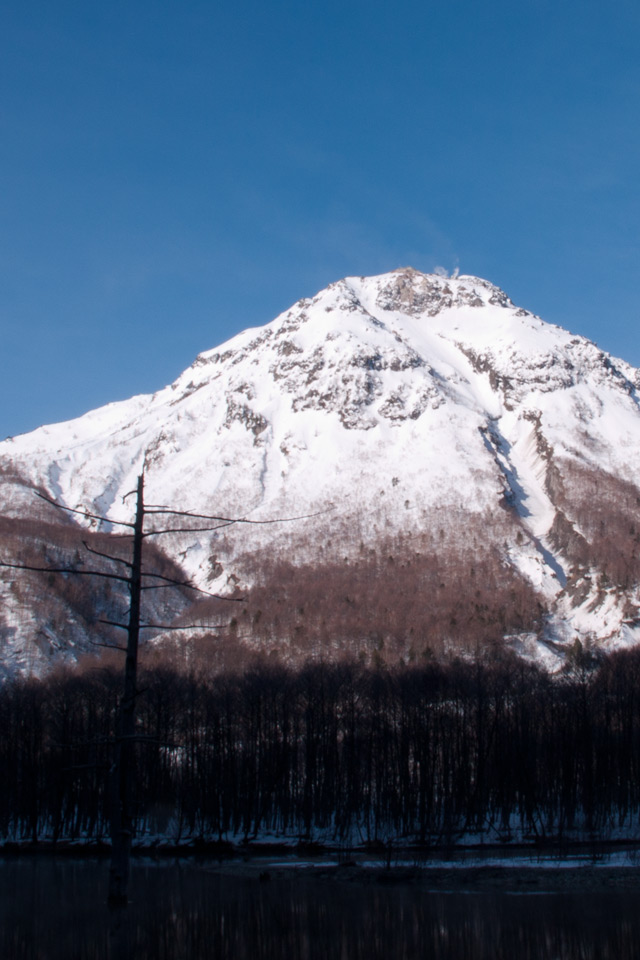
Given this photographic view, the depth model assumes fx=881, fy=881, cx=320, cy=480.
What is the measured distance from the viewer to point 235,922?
96.3ft

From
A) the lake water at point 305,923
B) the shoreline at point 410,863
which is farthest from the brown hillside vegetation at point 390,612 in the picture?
the lake water at point 305,923

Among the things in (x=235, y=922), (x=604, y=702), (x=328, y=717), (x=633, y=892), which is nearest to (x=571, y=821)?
(x=604, y=702)

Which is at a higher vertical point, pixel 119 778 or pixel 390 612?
pixel 390 612

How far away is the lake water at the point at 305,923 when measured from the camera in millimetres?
23297

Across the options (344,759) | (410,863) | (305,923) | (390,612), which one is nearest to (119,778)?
(305,923)

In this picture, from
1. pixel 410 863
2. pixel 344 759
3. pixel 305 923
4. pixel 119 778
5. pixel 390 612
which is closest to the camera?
pixel 119 778

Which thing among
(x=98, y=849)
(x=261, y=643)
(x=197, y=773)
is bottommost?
(x=98, y=849)

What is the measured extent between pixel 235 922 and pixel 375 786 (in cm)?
5074

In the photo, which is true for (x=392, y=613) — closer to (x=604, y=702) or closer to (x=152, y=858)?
(x=604, y=702)

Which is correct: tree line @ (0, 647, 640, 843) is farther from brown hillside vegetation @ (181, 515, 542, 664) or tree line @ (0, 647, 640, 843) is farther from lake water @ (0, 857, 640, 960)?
brown hillside vegetation @ (181, 515, 542, 664)

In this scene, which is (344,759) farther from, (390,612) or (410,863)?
(390,612)

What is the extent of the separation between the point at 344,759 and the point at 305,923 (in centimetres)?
5073

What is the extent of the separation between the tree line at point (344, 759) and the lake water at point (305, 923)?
92.4 ft

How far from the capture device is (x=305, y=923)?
1145 inches
